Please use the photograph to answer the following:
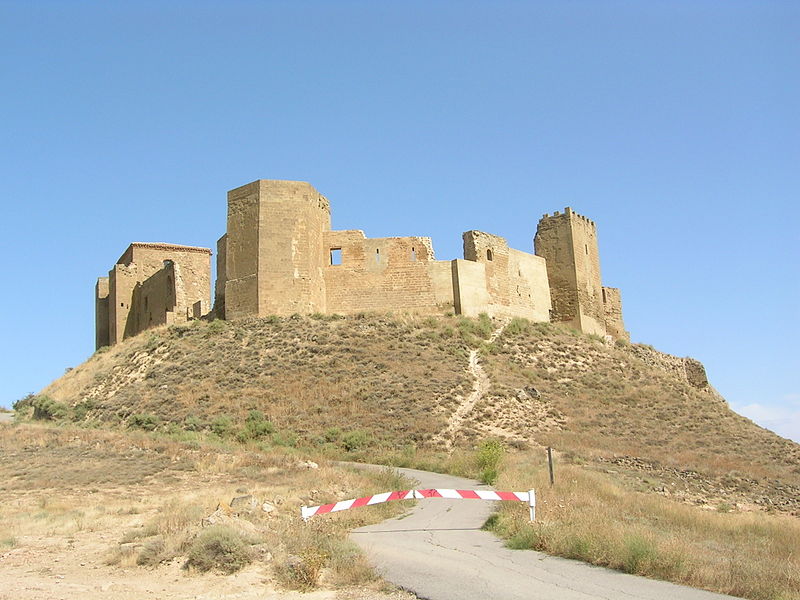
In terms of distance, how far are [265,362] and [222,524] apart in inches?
680

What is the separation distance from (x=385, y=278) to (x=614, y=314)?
12.7m

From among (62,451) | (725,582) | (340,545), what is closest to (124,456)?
(62,451)

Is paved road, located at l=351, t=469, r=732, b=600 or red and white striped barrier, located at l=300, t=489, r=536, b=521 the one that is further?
red and white striped barrier, located at l=300, t=489, r=536, b=521

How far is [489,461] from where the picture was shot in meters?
16.8

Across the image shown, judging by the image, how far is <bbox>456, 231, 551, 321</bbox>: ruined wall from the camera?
32469 millimetres

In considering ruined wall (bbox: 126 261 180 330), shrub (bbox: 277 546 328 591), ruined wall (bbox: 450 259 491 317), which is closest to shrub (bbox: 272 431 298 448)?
ruined wall (bbox: 450 259 491 317)

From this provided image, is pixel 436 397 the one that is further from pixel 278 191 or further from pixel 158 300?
pixel 158 300

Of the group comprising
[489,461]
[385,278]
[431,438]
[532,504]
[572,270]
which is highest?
[572,270]

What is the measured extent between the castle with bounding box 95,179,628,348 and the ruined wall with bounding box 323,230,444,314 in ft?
0.13

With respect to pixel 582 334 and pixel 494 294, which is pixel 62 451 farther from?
pixel 582 334

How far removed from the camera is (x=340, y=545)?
9.70 meters

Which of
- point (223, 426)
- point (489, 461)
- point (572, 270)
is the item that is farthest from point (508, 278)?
point (489, 461)

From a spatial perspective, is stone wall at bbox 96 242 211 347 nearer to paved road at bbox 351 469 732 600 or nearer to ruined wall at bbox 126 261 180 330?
ruined wall at bbox 126 261 180 330

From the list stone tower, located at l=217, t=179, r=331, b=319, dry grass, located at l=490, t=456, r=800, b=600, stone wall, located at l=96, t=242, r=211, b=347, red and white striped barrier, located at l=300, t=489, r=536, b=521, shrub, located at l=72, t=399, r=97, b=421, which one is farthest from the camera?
stone wall, located at l=96, t=242, r=211, b=347
